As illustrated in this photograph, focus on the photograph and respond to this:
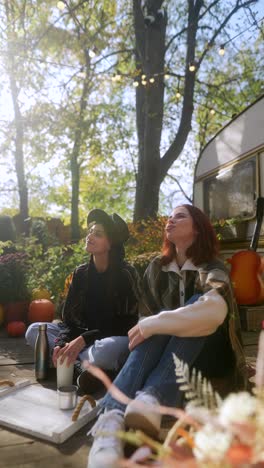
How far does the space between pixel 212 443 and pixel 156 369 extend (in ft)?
5.84

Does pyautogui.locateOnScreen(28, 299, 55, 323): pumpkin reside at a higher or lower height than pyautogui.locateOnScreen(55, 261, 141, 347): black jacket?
lower

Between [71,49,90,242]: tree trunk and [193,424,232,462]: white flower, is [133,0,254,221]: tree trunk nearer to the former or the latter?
[71,49,90,242]: tree trunk

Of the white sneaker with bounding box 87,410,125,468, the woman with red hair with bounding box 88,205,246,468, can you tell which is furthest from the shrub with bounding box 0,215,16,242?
the white sneaker with bounding box 87,410,125,468

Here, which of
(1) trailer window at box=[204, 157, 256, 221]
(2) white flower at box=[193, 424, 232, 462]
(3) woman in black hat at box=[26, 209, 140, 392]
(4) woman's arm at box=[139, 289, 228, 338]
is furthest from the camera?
(1) trailer window at box=[204, 157, 256, 221]

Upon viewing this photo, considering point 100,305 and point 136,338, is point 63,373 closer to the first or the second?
point 100,305

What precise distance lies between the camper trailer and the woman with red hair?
3281 millimetres

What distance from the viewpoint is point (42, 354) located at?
3.38 m

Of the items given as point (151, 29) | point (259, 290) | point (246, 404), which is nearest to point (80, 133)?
point (151, 29)

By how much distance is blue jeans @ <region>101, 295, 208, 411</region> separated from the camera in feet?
7.25

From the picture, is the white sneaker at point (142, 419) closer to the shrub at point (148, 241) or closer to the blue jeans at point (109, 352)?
the blue jeans at point (109, 352)

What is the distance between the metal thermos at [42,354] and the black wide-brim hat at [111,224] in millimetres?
926

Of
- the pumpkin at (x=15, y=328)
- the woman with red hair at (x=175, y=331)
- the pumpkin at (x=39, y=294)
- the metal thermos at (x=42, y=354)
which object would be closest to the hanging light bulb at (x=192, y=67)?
the pumpkin at (x=39, y=294)

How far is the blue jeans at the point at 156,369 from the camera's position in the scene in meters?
2.21

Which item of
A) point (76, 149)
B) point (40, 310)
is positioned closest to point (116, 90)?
point (76, 149)
